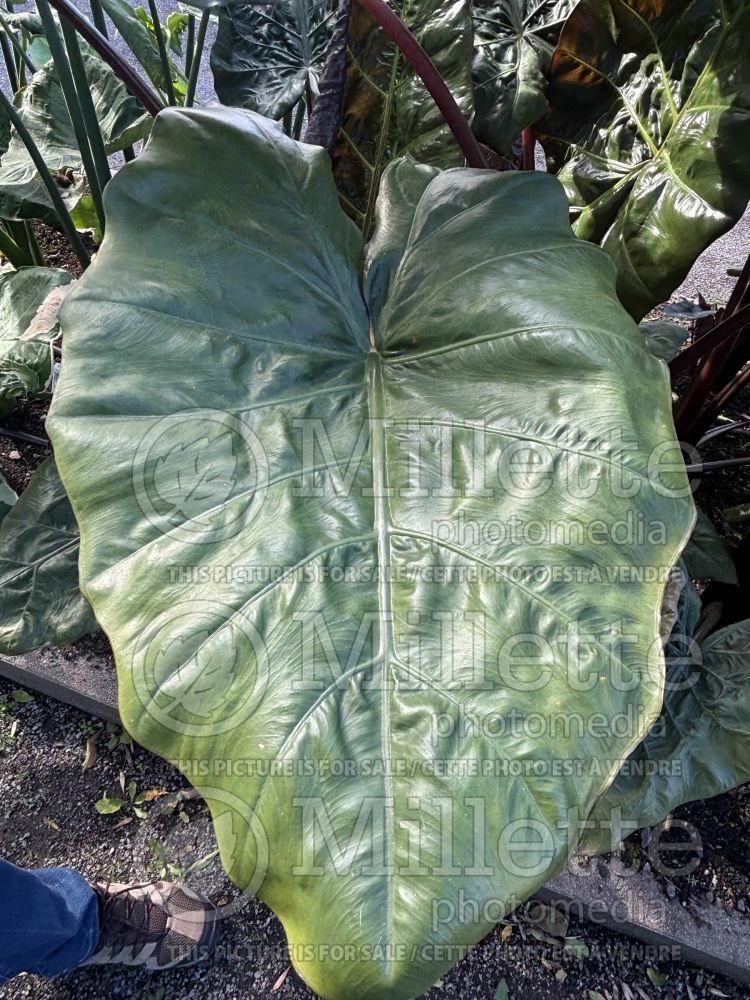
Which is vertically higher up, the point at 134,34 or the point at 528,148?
the point at 134,34

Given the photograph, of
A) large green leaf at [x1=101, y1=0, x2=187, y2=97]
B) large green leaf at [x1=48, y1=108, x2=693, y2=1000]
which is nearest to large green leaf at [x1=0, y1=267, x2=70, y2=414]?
large green leaf at [x1=101, y1=0, x2=187, y2=97]

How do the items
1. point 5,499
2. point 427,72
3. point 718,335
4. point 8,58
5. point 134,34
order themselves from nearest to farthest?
point 427,72 → point 718,335 → point 134,34 → point 5,499 → point 8,58

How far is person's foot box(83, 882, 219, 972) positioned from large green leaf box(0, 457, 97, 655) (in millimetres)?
514

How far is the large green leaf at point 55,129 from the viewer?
148cm

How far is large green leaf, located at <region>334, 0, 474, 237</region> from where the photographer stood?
108 cm

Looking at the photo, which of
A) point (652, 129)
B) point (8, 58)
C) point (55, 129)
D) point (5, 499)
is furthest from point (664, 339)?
point (8, 58)

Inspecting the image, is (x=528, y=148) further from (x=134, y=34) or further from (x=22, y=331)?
(x=22, y=331)

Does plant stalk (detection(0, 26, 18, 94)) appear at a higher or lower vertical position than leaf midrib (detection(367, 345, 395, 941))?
higher

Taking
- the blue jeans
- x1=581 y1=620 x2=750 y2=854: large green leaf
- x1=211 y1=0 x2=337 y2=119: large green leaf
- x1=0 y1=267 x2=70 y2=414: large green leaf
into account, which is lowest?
the blue jeans

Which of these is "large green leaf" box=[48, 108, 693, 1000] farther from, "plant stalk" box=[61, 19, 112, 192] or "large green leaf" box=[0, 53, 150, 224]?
"large green leaf" box=[0, 53, 150, 224]

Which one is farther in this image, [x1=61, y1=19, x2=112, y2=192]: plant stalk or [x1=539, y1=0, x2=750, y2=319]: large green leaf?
[x1=61, y1=19, x2=112, y2=192]: plant stalk

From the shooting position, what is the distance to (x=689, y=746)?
1.07 metres

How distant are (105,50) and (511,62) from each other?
0.69 metres

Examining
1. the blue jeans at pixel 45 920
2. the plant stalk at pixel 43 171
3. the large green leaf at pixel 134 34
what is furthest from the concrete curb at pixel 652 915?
the large green leaf at pixel 134 34
